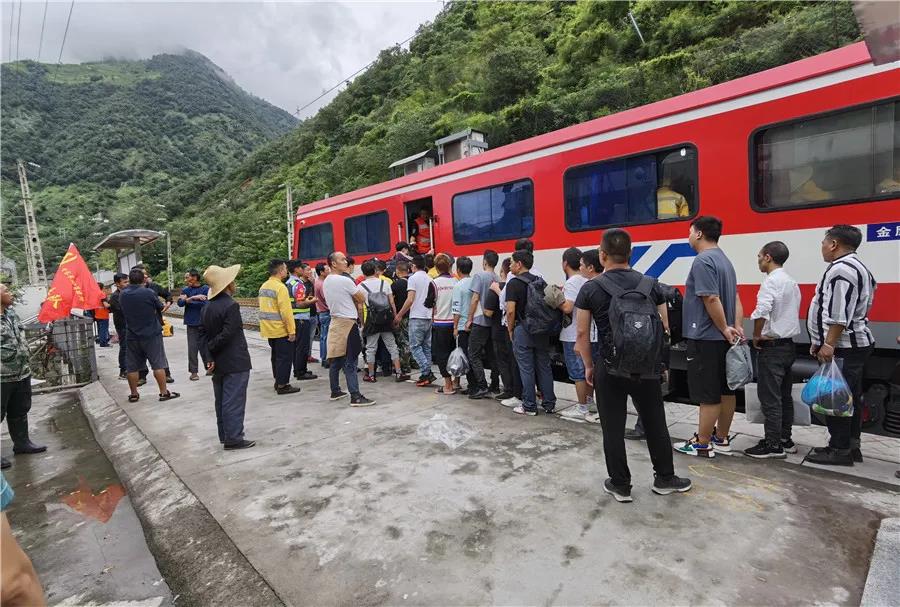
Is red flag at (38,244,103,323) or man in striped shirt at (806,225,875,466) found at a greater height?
Answer: red flag at (38,244,103,323)

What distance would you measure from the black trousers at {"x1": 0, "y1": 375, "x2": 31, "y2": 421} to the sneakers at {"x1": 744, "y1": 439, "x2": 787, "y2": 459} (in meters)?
6.47

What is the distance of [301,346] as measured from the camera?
7.14m

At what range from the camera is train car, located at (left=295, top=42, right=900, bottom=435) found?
12.8 feet

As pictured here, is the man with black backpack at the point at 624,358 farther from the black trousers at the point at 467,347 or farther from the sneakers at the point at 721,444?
the black trousers at the point at 467,347

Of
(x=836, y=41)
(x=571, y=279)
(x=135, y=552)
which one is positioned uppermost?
(x=836, y=41)

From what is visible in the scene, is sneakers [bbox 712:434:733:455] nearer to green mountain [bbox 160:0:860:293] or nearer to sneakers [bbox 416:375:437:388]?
sneakers [bbox 416:375:437:388]

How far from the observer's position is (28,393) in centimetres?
482

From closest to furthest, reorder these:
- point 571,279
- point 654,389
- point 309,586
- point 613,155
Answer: point 309,586
point 654,389
point 571,279
point 613,155

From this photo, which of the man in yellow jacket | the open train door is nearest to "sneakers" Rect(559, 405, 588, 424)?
the man in yellow jacket

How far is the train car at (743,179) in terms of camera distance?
3.89 meters

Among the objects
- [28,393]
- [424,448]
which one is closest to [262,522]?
[424,448]

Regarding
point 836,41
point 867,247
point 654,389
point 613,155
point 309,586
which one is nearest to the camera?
point 309,586

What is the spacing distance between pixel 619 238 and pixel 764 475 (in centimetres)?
193

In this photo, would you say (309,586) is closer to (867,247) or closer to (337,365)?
(337,365)
